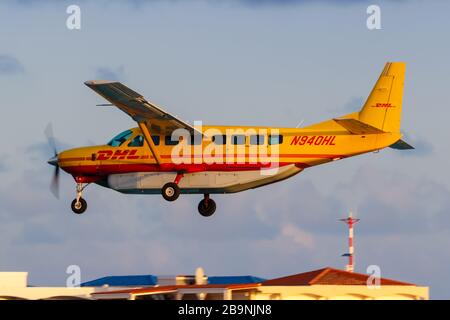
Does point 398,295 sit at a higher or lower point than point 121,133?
lower

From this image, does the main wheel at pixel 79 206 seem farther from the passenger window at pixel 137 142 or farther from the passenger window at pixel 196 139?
the passenger window at pixel 196 139

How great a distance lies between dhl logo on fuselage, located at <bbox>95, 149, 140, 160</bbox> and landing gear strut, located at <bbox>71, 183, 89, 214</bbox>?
164cm

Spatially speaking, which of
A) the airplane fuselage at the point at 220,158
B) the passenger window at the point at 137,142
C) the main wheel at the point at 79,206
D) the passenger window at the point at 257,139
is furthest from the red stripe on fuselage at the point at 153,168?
the main wheel at the point at 79,206

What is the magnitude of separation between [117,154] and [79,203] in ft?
9.48

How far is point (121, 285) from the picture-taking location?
259 ft

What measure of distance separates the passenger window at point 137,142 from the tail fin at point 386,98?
29.8ft

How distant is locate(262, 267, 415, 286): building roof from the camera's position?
67.2 m

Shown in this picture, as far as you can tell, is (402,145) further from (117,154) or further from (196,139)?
(117,154)

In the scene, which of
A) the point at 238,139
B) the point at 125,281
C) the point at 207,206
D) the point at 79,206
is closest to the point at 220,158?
the point at 238,139

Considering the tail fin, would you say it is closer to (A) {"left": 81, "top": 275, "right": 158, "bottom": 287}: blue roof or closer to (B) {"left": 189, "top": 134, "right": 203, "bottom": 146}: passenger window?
(B) {"left": 189, "top": 134, "right": 203, "bottom": 146}: passenger window

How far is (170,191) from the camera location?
6431cm
